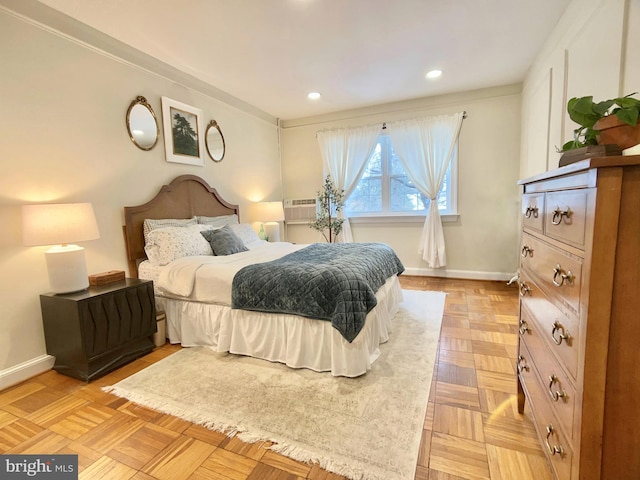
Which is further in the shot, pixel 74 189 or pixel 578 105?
pixel 74 189

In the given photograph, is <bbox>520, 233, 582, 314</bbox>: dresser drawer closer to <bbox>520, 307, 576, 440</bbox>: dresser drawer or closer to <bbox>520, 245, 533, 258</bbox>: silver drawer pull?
<bbox>520, 245, 533, 258</bbox>: silver drawer pull

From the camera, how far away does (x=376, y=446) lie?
1437 millimetres

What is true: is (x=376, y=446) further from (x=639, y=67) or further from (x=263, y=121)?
(x=263, y=121)

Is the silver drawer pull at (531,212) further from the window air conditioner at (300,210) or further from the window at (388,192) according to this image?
the window air conditioner at (300,210)

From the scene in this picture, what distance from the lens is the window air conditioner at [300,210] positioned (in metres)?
5.15

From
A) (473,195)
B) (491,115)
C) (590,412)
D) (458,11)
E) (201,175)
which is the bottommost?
(590,412)

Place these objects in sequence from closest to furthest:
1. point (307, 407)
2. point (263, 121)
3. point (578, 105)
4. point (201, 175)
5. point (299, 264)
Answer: point (578, 105) < point (307, 407) < point (299, 264) < point (201, 175) < point (263, 121)

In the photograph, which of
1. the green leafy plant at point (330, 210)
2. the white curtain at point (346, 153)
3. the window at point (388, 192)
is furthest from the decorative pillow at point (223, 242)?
the window at point (388, 192)

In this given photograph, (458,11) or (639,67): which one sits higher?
(458,11)

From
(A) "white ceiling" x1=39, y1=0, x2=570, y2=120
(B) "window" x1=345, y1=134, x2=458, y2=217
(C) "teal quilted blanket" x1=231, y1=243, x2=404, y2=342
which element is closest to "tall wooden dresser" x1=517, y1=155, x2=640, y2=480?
(C) "teal quilted blanket" x1=231, y1=243, x2=404, y2=342

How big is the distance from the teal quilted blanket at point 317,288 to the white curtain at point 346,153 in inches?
97.1

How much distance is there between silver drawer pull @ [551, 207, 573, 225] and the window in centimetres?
351

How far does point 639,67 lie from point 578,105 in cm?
88

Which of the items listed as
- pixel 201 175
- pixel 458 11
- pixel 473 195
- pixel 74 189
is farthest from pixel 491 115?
pixel 74 189
